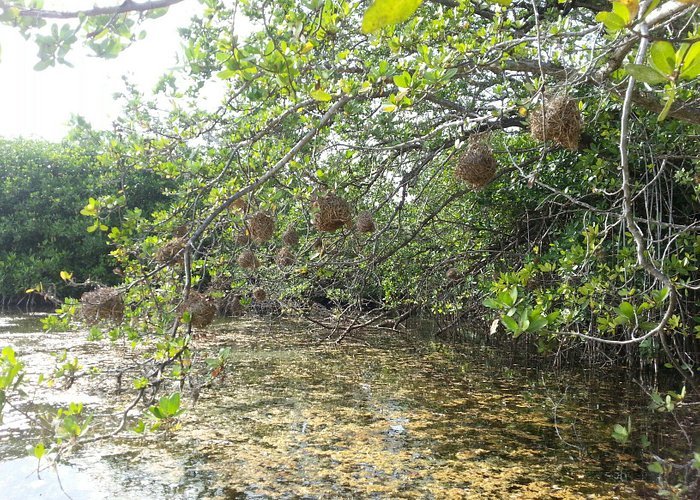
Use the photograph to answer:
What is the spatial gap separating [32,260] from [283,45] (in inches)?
501

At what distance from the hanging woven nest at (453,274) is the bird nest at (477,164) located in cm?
354

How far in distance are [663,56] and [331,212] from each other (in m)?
2.34

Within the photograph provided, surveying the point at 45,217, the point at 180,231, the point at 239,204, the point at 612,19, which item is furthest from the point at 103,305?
the point at 45,217

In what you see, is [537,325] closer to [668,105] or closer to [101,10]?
[668,105]

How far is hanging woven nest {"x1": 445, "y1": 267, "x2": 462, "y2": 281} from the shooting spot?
6.66 metres

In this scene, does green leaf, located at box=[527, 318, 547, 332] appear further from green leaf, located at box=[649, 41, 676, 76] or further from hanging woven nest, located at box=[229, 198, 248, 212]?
hanging woven nest, located at box=[229, 198, 248, 212]

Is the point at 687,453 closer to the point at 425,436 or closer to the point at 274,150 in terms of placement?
the point at 425,436

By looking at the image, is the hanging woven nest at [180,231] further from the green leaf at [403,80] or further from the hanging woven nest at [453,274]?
the hanging woven nest at [453,274]

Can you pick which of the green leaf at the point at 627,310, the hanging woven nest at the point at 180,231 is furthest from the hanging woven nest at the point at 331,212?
the green leaf at the point at 627,310

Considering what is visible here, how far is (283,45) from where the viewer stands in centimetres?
231

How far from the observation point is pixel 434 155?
15.5 feet

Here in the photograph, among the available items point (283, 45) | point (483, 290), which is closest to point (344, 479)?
point (283, 45)

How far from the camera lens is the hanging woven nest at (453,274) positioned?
21.9 feet

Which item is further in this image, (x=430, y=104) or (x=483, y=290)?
(x=483, y=290)
